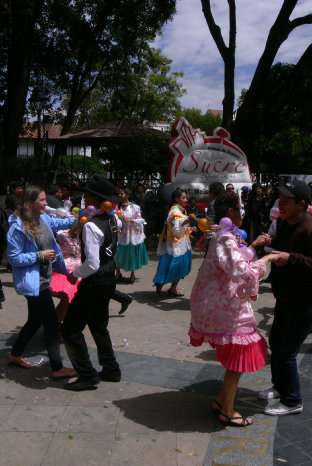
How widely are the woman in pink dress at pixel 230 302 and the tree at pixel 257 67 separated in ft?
38.2

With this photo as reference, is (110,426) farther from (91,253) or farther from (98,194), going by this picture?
(98,194)

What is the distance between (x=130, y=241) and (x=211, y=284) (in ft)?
17.5

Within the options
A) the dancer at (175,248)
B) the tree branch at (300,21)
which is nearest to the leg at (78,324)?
the dancer at (175,248)

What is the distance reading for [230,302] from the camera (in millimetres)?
3500

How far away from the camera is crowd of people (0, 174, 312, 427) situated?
3512 mm

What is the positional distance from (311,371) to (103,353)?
6.53 feet

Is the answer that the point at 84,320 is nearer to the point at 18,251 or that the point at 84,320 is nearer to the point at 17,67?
the point at 18,251

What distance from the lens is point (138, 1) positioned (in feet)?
52.5

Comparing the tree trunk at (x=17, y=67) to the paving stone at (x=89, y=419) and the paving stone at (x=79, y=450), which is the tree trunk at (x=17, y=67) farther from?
the paving stone at (x=79, y=450)

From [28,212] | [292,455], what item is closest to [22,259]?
[28,212]

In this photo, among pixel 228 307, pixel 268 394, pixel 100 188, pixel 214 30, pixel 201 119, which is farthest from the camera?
pixel 201 119

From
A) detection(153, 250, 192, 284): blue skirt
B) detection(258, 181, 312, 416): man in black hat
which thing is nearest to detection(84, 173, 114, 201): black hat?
detection(258, 181, 312, 416): man in black hat

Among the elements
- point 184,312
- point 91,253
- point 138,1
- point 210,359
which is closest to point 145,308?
point 184,312

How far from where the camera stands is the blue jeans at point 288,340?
3.65m
